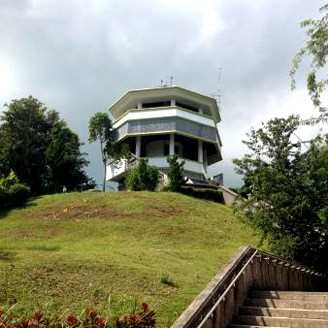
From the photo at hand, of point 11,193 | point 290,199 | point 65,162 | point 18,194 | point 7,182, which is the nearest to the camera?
point 290,199

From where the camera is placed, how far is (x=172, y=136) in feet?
159

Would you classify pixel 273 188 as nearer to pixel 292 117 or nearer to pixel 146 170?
pixel 292 117

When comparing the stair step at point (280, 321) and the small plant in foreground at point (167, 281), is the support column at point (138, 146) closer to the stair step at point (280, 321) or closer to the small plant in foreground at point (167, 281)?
the small plant in foreground at point (167, 281)

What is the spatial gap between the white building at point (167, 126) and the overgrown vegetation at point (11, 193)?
13719mm

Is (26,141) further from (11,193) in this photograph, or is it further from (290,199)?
(290,199)

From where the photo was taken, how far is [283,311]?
27.7 feet

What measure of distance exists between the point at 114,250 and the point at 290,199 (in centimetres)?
623

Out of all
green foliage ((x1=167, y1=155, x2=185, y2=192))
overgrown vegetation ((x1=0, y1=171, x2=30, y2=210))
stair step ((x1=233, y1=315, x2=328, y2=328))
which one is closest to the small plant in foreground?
stair step ((x1=233, y1=315, x2=328, y2=328))

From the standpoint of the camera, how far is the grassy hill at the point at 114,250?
33.7ft

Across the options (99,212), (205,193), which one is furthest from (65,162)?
(99,212)

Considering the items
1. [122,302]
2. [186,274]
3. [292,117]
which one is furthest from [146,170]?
[122,302]

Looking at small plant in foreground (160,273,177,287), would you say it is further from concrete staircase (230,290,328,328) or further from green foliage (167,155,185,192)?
green foliage (167,155,185,192)

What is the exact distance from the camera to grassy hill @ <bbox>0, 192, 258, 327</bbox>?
1027 centimetres

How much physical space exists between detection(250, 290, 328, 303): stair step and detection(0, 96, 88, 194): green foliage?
115 feet
